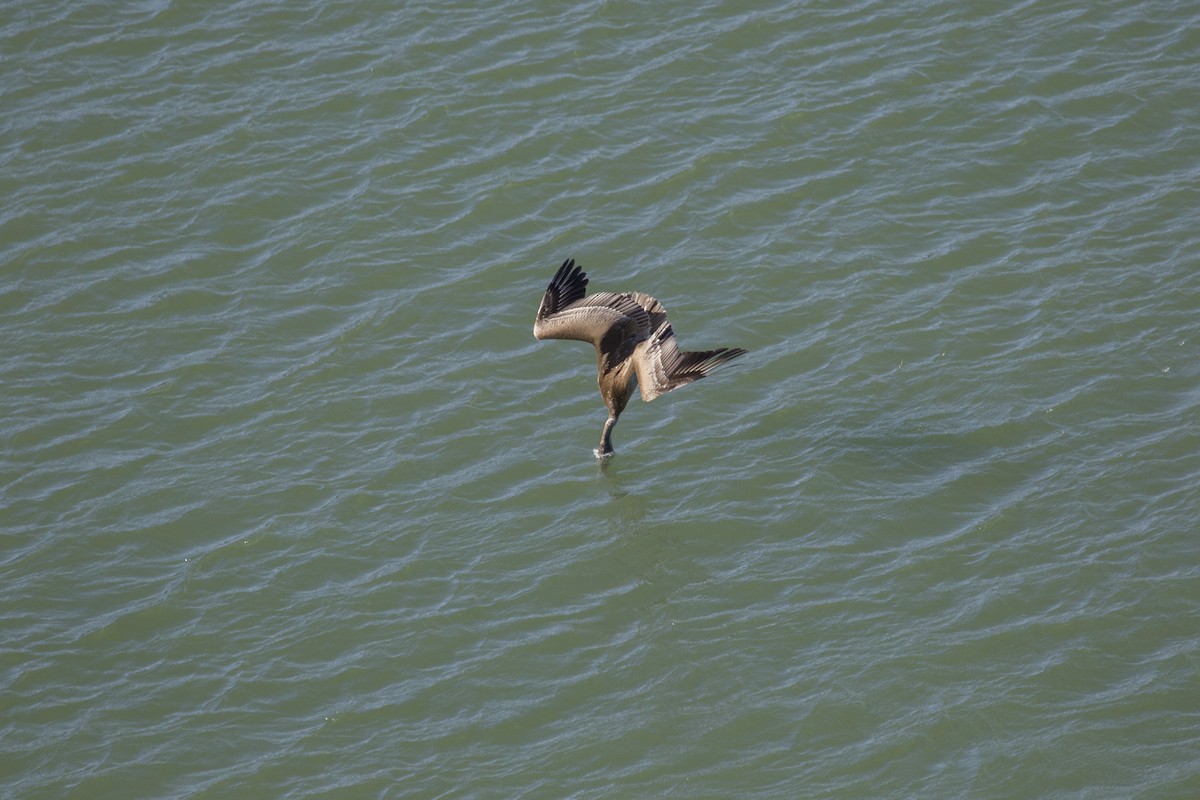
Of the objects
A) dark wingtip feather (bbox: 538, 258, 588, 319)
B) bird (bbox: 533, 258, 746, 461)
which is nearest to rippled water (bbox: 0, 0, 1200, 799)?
bird (bbox: 533, 258, 746, 461)

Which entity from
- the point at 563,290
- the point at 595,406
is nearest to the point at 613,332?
the point at 563,290

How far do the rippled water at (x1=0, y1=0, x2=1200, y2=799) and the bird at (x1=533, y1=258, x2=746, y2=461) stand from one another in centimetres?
79

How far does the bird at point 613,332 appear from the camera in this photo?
41.6ft

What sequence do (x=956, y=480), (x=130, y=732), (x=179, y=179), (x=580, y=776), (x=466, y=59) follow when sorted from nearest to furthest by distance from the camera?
1. (x=580, y=776)
2. (x=130, y=732)
3. (x=956, y=480)
4. (x=179, y=179)
5. (x=466, y=59)

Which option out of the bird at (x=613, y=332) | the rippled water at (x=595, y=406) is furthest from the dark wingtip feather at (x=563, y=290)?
the rippled water at (x=595, y=406)

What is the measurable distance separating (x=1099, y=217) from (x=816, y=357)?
3855mm

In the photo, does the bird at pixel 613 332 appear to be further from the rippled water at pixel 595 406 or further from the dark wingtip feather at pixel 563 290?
the rippled water at pixel 595 406

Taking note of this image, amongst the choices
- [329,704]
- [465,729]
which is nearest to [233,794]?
[329,704]

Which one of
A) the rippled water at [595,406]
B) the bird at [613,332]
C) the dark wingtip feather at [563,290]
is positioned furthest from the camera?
the dark wingtip feather at [563,290]

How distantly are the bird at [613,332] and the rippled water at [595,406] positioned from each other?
0.79m

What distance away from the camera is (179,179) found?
56.3 ft

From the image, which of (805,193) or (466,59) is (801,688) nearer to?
(805,193)

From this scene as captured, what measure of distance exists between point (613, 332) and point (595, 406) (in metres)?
1.03

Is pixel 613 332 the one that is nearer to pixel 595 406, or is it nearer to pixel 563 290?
pixel 563 290
